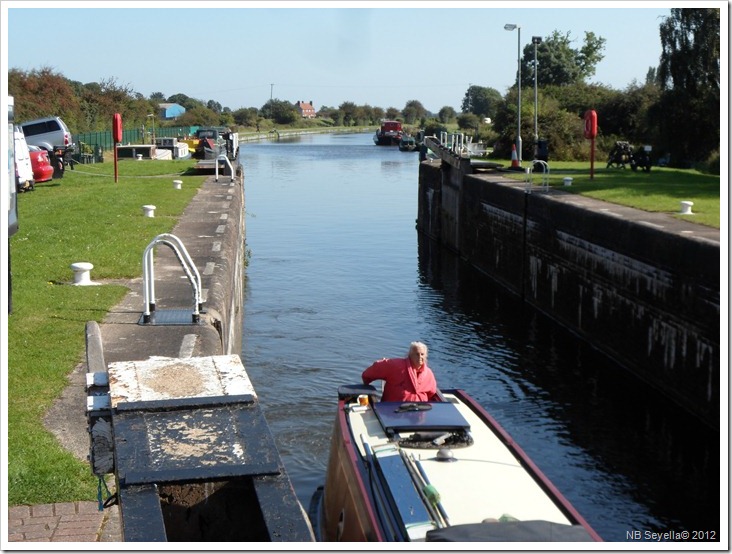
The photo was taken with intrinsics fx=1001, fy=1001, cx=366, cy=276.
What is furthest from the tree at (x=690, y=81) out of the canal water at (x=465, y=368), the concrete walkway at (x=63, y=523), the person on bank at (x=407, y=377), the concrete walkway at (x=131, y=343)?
the concrete walkway at (x=63, y=523)

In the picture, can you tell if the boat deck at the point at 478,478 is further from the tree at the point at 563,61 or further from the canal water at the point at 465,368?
the tree at the point at 563,61

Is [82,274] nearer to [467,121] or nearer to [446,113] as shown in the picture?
[467,121]

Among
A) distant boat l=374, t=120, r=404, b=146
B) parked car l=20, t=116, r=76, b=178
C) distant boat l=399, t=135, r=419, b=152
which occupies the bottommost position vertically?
parked car l=20, t=116, r=76, b=178

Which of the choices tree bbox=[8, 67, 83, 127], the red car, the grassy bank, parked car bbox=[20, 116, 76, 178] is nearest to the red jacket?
the grassy bank

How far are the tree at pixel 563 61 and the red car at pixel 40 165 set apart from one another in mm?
52975

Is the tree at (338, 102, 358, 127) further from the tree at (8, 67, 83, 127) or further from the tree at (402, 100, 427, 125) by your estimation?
the tree at (8, 67, 83, 127)

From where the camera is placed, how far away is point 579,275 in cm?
2112

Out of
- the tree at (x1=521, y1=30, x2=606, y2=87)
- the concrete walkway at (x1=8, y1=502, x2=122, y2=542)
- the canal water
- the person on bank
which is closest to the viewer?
the concrete walkway at (x1=8, y1=502, x2=122, y2=542)

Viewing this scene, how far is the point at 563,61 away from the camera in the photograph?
81.8 meters

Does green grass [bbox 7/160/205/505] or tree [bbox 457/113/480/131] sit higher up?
tree [bbox 457/113/480/131]

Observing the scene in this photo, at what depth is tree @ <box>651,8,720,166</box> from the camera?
30.8m

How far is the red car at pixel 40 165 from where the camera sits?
32.6m

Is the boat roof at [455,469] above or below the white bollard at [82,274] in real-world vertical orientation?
below

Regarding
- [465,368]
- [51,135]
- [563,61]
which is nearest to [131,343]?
[465,368]
